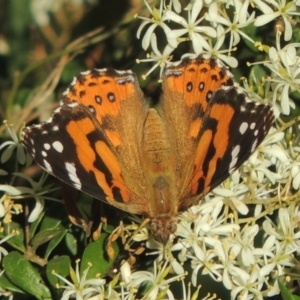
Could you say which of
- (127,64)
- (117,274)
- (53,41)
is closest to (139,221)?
(117,274)

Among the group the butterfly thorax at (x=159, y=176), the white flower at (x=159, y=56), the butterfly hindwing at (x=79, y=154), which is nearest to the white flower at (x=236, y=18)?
the white flower at (x=159, y=56)

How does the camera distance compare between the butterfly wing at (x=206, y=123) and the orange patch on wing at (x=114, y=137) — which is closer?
the butterfly wing at (x=206, y=123)

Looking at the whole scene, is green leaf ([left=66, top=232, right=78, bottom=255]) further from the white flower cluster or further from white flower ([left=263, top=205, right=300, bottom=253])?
white flower ([left=263, top=205, right=300, bottom=253])

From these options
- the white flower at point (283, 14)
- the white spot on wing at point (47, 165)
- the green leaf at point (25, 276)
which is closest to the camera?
the white spot on wing at point (47, 165)

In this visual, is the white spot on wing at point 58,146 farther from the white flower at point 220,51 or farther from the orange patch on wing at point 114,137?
the white flower at point 220,51

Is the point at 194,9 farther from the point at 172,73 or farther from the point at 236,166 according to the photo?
the point at 236,166

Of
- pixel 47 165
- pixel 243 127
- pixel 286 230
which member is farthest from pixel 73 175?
pixel 286 230

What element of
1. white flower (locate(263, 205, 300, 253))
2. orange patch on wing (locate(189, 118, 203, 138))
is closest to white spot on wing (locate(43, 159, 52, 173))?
orange patch on wing (locate(189, 118, 203, 138))
